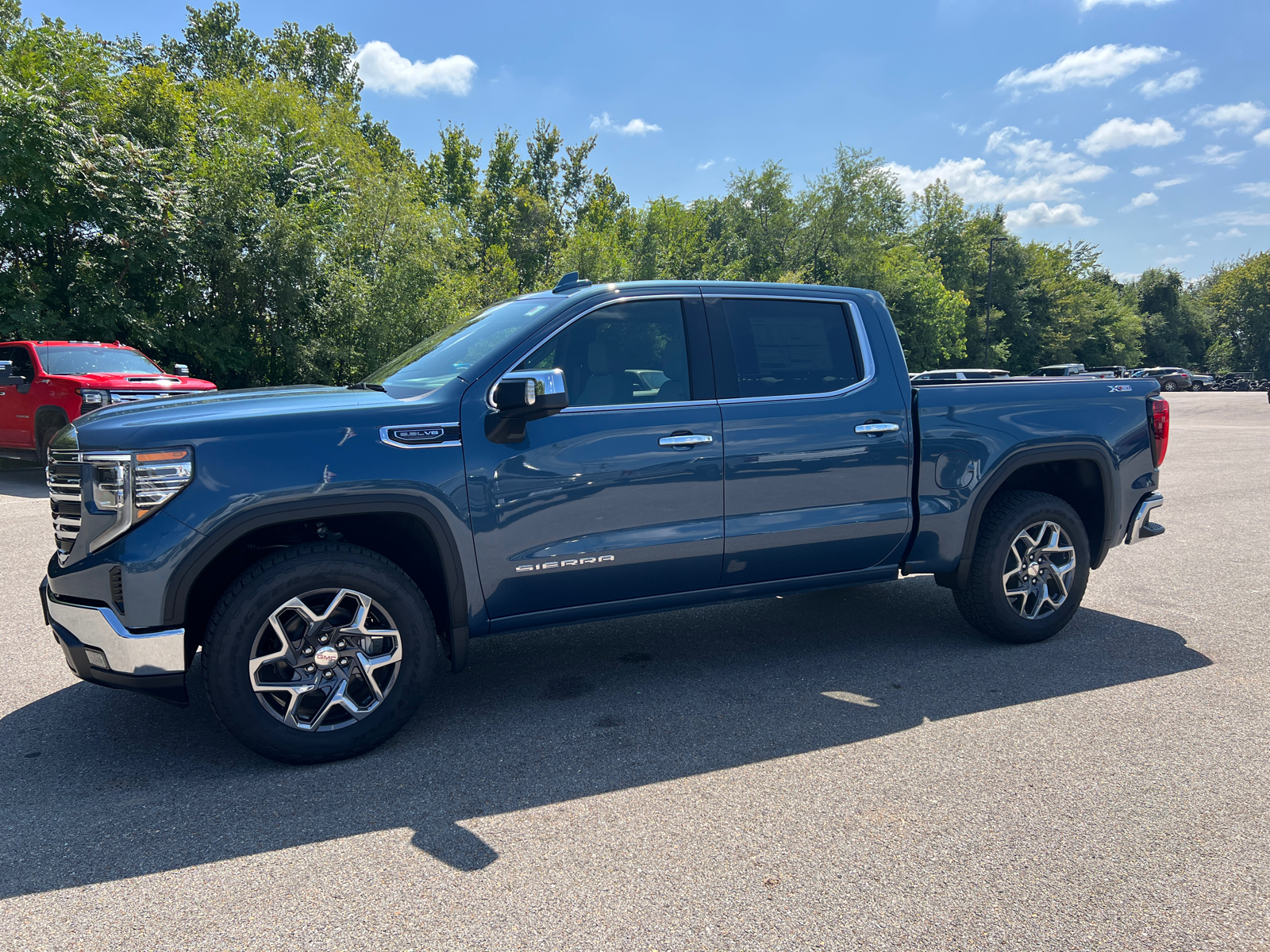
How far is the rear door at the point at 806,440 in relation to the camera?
4035 millimetres

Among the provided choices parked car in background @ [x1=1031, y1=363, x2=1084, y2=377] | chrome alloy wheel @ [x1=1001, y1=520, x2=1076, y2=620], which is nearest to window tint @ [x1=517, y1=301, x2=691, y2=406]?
chrome alloy wheel @ [x1=1001, y1=520, x2=1076, y2=620]

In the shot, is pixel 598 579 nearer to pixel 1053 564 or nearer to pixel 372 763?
pixel 372 763

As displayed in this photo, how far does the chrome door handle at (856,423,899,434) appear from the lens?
14.0 feet

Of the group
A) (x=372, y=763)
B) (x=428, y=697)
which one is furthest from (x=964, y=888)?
(x=428, y=697)

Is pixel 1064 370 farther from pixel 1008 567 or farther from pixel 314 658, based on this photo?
pixel 314 658

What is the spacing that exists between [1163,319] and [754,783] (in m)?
113

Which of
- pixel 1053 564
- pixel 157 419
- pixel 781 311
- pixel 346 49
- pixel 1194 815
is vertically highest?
pixel 346 49

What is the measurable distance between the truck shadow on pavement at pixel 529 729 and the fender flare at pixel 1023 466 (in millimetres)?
503

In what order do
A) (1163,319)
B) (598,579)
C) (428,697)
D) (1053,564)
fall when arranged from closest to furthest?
(598,579), (428,697), (1053,564), (1163,319)

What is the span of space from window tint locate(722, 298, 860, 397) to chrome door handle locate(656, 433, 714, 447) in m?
0.34

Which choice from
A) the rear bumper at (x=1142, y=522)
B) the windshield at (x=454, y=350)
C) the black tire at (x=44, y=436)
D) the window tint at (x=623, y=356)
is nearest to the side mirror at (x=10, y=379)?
the black tire at (x=44, y=436)

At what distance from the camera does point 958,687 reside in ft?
13.9

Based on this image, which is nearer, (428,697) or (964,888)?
(964,888)

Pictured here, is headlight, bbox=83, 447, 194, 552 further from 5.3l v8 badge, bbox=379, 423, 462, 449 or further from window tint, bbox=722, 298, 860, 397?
window tint, bbox=722, 298, 860, 397
